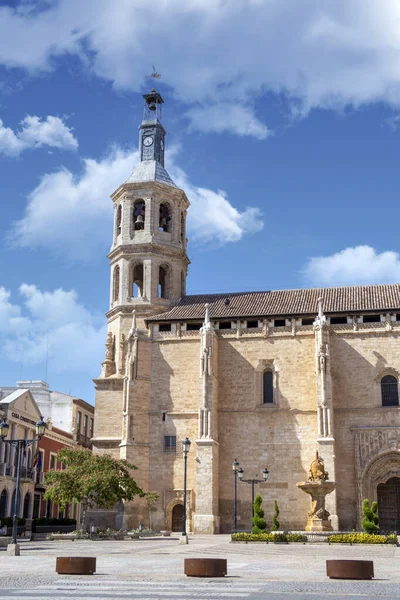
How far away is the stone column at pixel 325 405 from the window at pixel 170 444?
901 cm

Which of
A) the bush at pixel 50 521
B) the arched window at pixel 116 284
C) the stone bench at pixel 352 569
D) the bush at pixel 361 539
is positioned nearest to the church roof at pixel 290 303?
the arched window at pixel 116 284

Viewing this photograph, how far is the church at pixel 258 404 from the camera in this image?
135 feet

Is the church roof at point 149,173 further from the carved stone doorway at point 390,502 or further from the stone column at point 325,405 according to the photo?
the carved stone doorway at point 390,502

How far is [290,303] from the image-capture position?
4641cm

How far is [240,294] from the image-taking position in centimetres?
4934

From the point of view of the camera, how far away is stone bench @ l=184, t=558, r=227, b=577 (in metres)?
14.1

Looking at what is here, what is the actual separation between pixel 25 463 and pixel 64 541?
19629mm

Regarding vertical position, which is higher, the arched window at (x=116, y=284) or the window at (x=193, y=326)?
the arched window at (x=116, y=284)

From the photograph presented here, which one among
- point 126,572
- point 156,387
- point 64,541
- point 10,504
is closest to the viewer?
point 126,572

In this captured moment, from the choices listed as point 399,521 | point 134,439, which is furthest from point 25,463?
point 399,521

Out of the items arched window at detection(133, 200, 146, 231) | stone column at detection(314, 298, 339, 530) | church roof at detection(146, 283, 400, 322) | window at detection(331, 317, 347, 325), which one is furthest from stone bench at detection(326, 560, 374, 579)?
arched window at detection(133, 200, 146, 231)

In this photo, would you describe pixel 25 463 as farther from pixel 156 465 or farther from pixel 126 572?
pixel 126 572

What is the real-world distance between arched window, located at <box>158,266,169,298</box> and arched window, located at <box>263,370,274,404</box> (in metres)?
9.87

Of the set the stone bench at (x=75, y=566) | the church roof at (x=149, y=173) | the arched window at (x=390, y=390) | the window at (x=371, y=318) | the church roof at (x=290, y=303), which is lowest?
the stone bench at (x=75, y=566)
